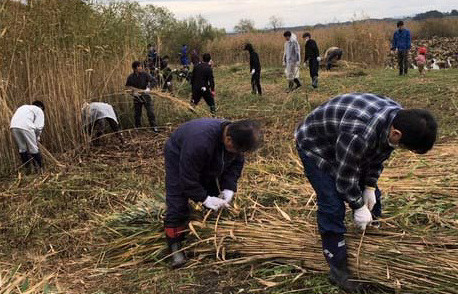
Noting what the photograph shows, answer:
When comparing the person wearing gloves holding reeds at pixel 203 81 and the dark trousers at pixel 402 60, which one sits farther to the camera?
the dark trousers at pixel 402 60

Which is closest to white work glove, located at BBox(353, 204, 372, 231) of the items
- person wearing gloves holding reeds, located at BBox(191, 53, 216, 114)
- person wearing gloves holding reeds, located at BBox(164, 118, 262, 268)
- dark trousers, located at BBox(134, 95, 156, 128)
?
person wearing gloves holding reeds, located at BBox(164, 118, 262, 268)

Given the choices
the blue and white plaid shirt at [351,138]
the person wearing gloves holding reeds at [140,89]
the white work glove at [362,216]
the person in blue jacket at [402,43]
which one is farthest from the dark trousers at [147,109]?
the person in blue jacket at [402,43]

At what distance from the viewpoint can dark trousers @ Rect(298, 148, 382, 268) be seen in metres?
2.62

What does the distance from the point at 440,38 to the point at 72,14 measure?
25.5m

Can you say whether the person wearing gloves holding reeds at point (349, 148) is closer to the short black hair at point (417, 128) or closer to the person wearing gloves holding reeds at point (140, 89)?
the short black hair at point (417, 128)

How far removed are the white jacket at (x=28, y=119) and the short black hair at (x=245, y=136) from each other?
3.60 meters

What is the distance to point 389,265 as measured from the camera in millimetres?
2660

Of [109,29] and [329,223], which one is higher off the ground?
[109,29]

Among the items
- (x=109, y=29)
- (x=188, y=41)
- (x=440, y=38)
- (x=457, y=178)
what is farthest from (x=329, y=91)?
(x=440, y=38)

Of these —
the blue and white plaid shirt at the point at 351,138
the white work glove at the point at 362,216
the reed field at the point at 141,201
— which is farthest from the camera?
the reed field at the point at 141,201

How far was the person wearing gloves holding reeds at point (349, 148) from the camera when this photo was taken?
2.26 metres

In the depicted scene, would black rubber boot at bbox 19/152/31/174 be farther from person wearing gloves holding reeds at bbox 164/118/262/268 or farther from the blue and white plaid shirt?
the blue and white plaid shirt

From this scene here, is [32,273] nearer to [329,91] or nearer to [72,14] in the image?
[72,14]

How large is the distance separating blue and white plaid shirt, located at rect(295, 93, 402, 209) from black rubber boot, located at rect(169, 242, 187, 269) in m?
1.17
